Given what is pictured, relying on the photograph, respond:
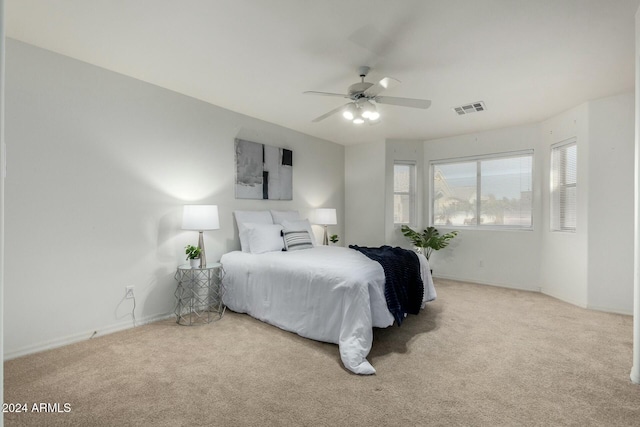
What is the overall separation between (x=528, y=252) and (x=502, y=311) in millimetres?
1599

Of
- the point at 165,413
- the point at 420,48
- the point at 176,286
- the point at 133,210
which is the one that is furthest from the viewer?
the point at 176,286

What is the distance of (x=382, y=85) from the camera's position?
107 inches

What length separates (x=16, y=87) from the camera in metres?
2.57

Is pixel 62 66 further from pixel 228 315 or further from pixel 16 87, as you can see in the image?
pixel 228 315

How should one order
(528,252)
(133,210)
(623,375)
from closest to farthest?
1. (623,375)
2. (133,210)
3. (528,252)

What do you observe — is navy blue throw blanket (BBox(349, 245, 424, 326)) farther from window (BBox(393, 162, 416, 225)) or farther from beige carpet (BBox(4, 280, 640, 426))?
window (BBox(393, 162, 416, 225))

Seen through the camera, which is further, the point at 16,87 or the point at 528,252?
the point at 528,252

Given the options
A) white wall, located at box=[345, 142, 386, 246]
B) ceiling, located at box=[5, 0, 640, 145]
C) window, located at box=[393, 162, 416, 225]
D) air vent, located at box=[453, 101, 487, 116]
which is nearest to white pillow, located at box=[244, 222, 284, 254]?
ceiling, located at box=[5, 0, 640, 145]

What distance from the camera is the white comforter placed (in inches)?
99.6

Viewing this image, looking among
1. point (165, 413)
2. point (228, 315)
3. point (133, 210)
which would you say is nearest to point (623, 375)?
point (165, 413)

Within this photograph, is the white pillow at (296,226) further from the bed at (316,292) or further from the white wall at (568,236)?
the white wall at (568,236)

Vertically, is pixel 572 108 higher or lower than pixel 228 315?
higher

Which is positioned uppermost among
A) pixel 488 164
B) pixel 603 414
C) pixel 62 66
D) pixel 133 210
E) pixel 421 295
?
pixel 62 66

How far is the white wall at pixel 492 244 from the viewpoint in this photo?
15.9 feet
